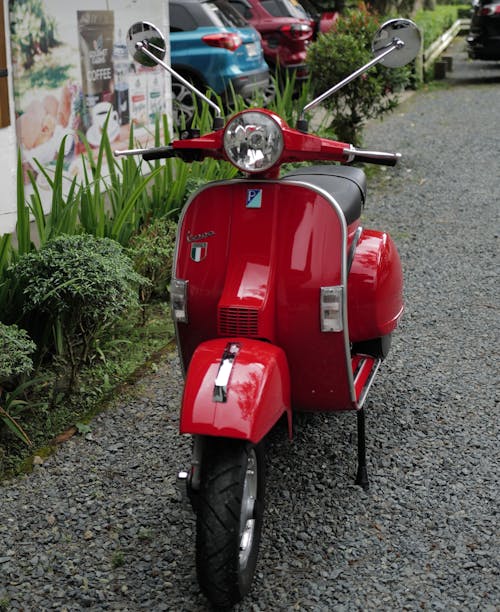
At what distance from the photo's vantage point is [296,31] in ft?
40.1

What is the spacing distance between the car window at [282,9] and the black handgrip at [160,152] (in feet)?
32.4

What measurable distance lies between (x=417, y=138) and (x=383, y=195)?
2796 millimetres

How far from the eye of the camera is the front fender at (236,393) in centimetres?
253

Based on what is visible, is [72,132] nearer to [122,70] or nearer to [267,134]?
[122,70]

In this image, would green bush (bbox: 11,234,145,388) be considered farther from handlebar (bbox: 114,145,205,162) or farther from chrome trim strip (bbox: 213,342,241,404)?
chrome trim strip (bbox: 213,342,241,404)

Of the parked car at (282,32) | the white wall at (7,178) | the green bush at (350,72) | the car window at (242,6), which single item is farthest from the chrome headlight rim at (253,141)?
the car window at (242,6)

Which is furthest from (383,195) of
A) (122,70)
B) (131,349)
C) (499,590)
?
(499,590)

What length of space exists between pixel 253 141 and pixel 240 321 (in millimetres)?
563

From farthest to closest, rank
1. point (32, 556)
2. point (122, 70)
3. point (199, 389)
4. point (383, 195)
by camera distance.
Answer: point (383, 195) < point (122, 70) < point (32, 556) < point (199, 389)

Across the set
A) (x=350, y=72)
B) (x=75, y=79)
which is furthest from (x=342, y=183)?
(x=350, y=72)

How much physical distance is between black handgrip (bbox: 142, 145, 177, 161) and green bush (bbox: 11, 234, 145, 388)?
23.3 inches

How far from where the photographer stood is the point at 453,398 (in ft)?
13.0

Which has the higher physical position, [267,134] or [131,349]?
[267,134]

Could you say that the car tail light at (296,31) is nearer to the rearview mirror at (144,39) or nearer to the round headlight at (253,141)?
the rearview mirror at (144,39)
